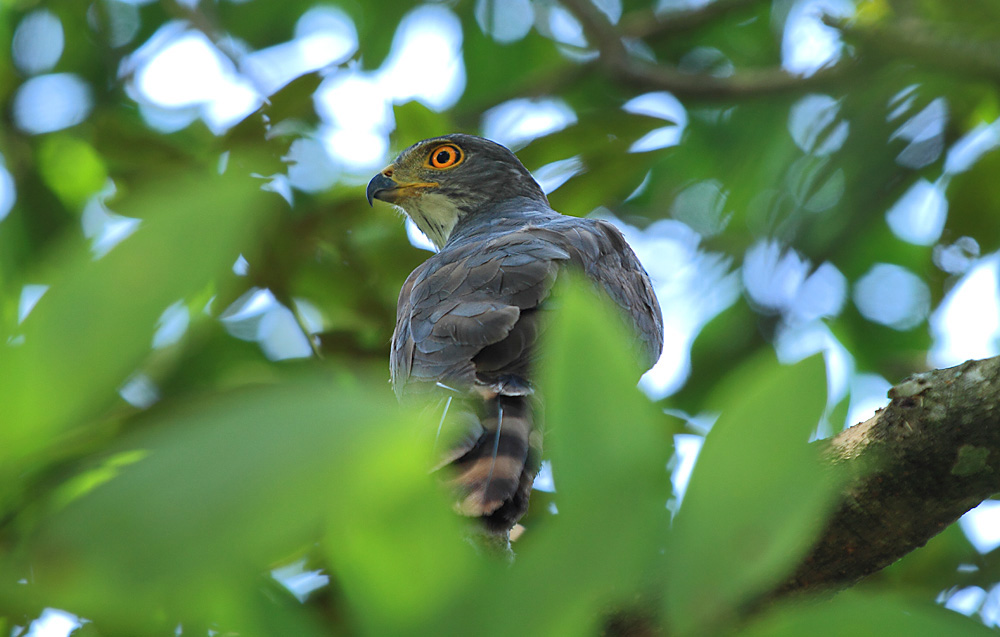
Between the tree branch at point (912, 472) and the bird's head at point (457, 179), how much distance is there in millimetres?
4030

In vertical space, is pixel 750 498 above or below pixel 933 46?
above

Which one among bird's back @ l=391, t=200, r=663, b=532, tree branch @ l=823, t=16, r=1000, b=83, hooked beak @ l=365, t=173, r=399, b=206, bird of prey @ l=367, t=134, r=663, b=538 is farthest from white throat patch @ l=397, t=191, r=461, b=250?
tree branch @ l=823, t=16, r=1000, b=83

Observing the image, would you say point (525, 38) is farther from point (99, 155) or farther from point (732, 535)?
point (732, 535)

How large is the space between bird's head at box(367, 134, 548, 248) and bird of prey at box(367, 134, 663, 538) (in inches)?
18.7

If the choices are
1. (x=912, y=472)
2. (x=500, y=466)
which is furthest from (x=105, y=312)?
(x=912, y=472)

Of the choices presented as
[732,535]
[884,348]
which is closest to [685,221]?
[884,348]

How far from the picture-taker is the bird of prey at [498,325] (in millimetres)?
2842

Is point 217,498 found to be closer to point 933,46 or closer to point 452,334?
point 452,334

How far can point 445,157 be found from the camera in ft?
21.5

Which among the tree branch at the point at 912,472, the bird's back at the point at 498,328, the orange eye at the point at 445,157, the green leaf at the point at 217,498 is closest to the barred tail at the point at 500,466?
the bird's back at the point at 498,328

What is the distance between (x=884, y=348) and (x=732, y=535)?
17.9 feet

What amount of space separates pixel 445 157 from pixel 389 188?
0.62 m

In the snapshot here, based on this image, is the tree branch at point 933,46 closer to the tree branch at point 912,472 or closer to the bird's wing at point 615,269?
the bird's wing at point 615,269

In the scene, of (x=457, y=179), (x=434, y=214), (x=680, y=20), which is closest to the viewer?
(x=457, y=179)
